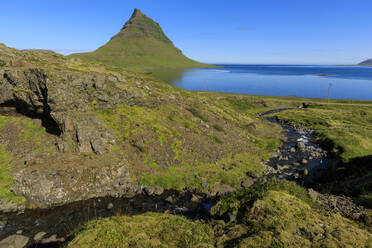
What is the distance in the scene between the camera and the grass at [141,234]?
13969 millimetres

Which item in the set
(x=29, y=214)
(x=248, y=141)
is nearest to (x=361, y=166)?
(x=248, y=141)

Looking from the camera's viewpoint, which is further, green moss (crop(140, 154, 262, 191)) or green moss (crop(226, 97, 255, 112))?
green moss (crop(226, 97, 255, 112))

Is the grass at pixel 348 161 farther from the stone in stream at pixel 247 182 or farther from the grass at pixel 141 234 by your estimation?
the grass at pixel 141 234

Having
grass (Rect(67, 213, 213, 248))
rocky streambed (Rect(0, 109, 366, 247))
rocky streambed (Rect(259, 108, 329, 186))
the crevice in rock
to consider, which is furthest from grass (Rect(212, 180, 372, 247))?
the crevice in rock

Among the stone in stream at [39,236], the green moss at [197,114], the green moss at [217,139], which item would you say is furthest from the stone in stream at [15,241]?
the green moss at [197,114]

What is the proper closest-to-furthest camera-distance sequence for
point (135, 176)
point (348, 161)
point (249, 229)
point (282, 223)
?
point (282, 223) → point (249, 229) → point (135, 176) → point (348, 161)

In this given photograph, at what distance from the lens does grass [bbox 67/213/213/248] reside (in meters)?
14.0

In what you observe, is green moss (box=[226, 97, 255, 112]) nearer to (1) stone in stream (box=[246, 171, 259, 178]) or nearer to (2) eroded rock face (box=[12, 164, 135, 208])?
(1) stone in stream (box=[246, 171, 259, 178])

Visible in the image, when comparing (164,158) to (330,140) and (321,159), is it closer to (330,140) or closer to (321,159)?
(321,159)

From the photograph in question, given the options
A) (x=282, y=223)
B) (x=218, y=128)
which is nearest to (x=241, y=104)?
(x=218, y=128)

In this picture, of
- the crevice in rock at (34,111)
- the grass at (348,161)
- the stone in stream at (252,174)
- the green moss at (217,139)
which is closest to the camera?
the grass at (348,161)

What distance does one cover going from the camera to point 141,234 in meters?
15.5

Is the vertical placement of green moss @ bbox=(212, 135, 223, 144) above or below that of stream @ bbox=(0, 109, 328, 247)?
above

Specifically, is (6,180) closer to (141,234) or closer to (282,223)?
(141,234)
